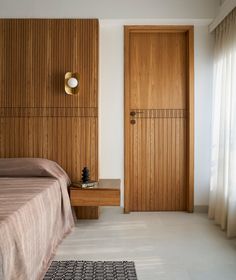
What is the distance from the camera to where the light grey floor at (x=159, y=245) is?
2074 mm

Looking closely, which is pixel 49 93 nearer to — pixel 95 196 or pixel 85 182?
pixel 85 182

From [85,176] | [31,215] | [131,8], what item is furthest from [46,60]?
[31,215]

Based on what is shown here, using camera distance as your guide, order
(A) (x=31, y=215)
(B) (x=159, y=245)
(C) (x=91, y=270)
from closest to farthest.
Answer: (A) (x=31, y=215), (C) (x=91, y=270), (B) (x=159, y=245)

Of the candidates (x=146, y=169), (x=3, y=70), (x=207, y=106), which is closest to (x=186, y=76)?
(x=207, y=106)

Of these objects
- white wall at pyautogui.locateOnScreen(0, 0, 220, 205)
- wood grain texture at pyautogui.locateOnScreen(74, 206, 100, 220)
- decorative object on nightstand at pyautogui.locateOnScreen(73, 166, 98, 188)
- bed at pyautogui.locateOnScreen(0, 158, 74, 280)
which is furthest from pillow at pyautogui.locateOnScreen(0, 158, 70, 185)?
white wall at pyautogui.locateOnScreen(0, 0, 220, 205)

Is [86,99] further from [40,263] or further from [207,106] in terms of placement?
[40,263]

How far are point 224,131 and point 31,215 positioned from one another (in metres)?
2.01

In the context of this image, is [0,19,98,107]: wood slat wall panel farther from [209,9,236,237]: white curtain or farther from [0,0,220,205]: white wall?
[209,9,236,237]: white curtain

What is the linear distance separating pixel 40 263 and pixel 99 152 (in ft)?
5.44

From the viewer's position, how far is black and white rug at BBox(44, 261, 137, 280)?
1.96 meters

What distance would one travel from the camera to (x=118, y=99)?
11.7 ft

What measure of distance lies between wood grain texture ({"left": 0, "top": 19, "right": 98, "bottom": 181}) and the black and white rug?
121 centimetres

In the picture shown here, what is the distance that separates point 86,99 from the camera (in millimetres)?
3271

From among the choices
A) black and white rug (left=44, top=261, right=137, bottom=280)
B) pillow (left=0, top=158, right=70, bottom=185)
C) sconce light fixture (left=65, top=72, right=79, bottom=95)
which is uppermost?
sconce light fixture (left=65, top=72, right=79, bottom=95)
